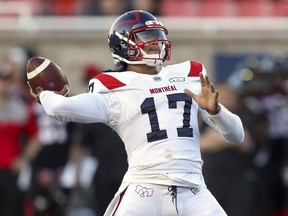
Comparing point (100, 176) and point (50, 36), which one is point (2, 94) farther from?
point (50, 36)

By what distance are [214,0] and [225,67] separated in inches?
46.9

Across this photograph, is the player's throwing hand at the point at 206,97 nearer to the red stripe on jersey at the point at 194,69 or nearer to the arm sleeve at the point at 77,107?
the red stripe on jersey at the point at 194,69

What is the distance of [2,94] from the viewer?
981 centimetres

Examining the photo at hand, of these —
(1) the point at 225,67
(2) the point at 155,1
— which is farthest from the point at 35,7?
(1) the point at 225,67

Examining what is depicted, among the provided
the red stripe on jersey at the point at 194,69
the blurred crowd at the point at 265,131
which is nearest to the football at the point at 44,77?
the red stripe on jersey at the point at 194,69

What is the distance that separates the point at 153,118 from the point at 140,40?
48cm

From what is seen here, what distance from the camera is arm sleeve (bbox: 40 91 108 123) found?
594 cm

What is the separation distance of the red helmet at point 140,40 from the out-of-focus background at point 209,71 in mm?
2153

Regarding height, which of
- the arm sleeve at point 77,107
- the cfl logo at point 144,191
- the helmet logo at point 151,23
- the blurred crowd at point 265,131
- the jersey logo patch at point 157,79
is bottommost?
the blurred crowd at point 265,131

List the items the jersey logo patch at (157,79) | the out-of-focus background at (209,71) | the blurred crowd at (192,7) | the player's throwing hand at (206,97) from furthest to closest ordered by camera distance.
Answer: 1. the blurred crowd at (192,7)
2. the out-of-focus background at (209,71)
3. the jersey logo patch at (157,79)
4. the player's throwing hand at (206,97)

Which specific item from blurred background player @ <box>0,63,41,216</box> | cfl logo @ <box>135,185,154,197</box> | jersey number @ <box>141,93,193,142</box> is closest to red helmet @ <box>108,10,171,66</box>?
jersey number @ <box>141,93,193,142</box>

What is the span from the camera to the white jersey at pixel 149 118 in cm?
597

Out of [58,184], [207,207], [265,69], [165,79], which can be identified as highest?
[165,79]

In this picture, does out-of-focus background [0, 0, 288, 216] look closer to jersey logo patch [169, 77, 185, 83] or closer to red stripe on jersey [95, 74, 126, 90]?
jersey logo patch [169, 77, 185, 83]
